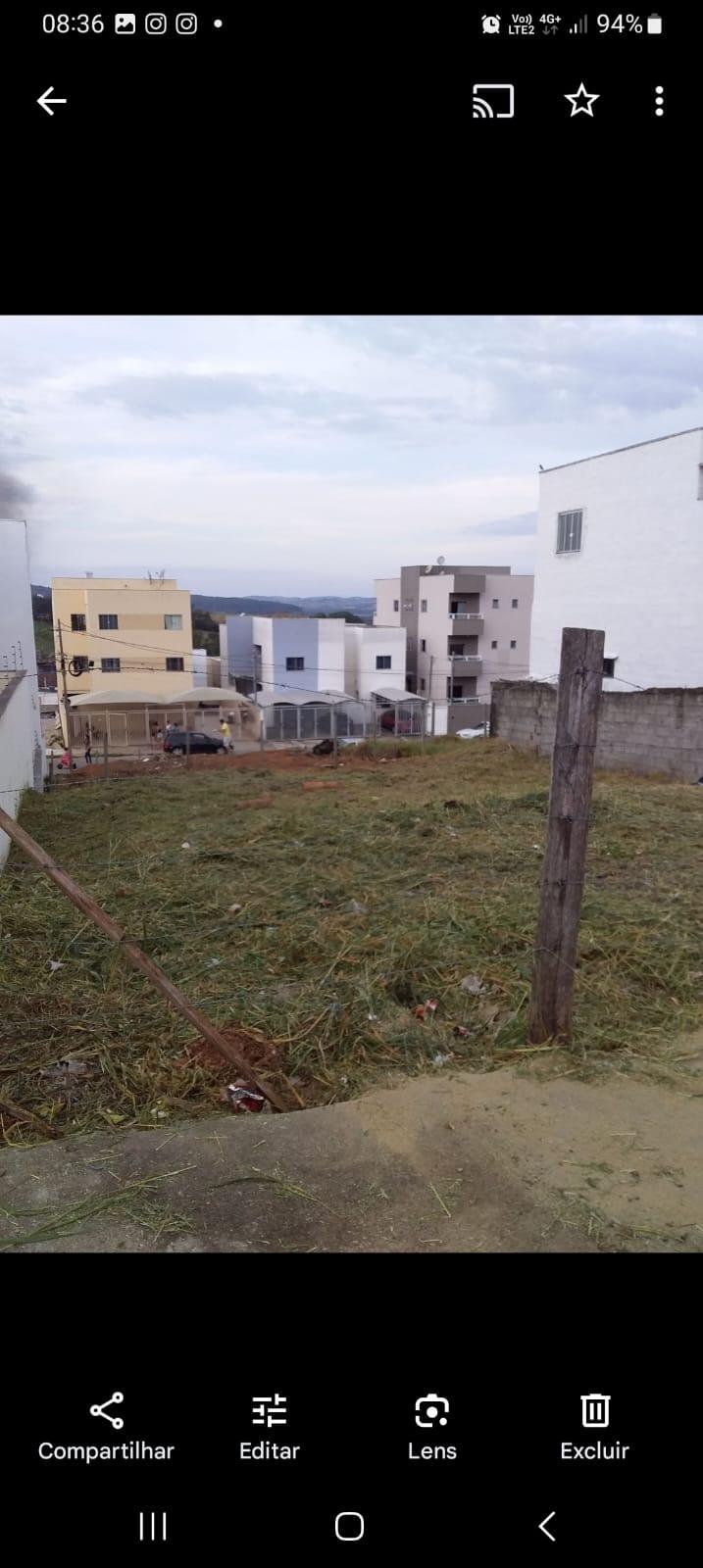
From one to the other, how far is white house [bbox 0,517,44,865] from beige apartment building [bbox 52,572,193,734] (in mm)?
13961

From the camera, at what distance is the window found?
16.3 meters

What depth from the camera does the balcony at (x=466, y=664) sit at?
120 ft

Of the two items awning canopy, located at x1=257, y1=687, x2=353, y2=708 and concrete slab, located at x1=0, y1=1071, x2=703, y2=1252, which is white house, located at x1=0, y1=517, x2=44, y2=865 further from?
awning canopy, located at x1=257, y1=687, x2=353, y2=708

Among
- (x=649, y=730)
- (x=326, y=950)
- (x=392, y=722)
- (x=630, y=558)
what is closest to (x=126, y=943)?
(x=326, y=950)

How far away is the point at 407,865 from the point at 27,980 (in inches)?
122

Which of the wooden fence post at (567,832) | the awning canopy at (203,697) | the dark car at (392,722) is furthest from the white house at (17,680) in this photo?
the dark car at (392,722)

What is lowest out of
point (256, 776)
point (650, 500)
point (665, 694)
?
point (256, 776)

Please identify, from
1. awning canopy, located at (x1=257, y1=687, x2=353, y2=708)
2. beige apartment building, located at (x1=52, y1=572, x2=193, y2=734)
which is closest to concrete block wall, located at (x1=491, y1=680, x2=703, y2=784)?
awning canopy, located at (x1=257, y1=687, x2=353, y2=708)

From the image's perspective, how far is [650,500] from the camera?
14508 mm

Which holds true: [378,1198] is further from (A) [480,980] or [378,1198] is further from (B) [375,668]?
(B) [375,668]

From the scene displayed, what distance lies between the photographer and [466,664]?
36906 millimetres

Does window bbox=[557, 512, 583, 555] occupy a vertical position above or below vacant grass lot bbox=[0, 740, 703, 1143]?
above

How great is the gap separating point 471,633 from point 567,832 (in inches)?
1352
